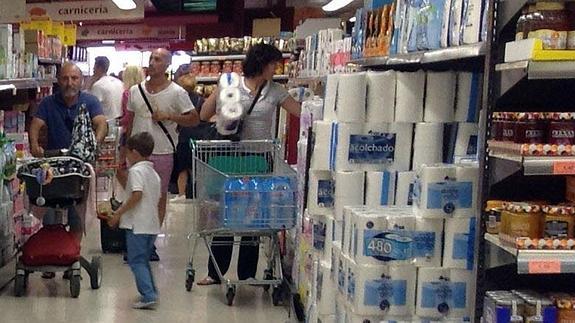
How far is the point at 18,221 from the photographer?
7012 millimetres

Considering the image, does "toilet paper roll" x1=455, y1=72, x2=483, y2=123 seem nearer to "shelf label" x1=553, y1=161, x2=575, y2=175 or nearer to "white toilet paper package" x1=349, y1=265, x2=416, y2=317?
"white toilet paper package" x1=349, y1=265, x2=416, y2=317

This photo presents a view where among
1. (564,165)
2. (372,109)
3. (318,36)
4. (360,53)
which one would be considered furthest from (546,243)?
(318,36)

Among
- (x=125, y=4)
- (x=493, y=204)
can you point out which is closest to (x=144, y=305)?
(x=493, y=204)

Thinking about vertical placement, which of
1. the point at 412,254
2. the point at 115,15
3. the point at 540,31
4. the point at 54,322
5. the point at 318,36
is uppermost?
the point at 115,15

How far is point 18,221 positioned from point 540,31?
551 cm

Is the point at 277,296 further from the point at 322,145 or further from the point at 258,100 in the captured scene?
the point at 322,145

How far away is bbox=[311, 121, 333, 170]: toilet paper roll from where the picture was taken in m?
3.83

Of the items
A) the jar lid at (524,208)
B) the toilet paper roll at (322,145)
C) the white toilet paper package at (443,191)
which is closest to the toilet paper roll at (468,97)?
the white toilet paper package at (443,191)

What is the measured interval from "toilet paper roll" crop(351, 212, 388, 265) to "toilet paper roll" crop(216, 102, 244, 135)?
9.45 feet

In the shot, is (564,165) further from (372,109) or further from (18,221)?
(18,221)

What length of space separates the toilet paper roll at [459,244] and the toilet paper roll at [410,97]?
60 centimetres

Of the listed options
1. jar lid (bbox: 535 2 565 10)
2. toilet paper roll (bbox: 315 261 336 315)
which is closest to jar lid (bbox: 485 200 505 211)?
jar lid (bbox: 535 2 565 10)

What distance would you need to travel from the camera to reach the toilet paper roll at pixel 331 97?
→ 3.79 meters

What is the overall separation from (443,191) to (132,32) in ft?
76.5
